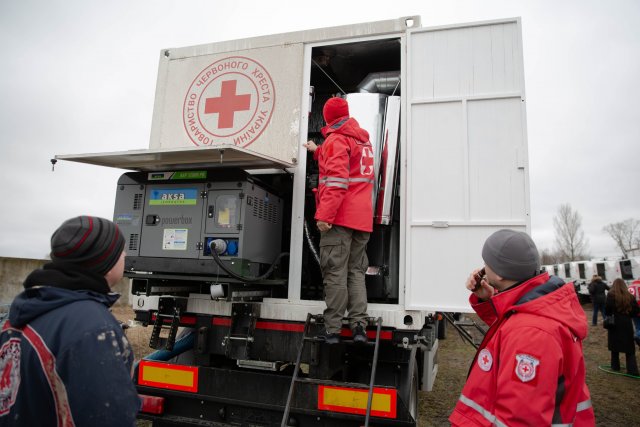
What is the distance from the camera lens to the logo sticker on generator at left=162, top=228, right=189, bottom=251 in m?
3.25

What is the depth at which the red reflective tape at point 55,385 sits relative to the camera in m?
1.32

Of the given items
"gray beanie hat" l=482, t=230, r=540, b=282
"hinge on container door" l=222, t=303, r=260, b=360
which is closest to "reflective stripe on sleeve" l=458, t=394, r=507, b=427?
"gray beanie hat" l=482, t=230, r=540, b=282

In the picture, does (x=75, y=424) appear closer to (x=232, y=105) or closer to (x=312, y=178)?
(x=312, y=178)

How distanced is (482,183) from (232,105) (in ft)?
7.34

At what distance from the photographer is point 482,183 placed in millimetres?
3215

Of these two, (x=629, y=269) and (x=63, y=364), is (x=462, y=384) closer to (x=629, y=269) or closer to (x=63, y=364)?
(x=63, y=364)

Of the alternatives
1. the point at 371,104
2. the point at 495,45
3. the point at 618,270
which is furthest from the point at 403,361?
the point at 618,270

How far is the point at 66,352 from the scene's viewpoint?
4.33 feet

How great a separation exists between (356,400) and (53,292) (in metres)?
2.01

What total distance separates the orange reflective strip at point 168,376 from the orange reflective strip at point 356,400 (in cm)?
97

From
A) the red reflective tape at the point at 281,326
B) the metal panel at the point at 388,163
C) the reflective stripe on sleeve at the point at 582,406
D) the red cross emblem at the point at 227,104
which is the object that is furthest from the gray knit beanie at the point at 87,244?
the red cross emblem at the point at 227,104

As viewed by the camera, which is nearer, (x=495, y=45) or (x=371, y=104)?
(x=495, y=45)

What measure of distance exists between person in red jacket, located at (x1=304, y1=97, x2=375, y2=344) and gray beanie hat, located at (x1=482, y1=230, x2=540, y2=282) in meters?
1.34

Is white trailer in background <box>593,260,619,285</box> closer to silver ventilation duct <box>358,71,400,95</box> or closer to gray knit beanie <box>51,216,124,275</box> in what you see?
silver ventilation duct <box>358,71,400,95</box>
